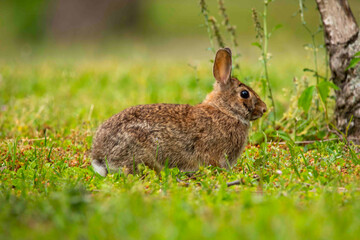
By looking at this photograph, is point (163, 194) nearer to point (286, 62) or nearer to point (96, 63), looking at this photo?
point (286, 62)

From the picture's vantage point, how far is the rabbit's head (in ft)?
17.6

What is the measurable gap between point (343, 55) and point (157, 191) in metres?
2.89

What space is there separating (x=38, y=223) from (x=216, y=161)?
2.50 m

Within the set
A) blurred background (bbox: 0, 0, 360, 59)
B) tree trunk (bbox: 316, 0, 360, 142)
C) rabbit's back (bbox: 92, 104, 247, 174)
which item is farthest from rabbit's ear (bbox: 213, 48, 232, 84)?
blurred background (bbox: 0, 0, 360, 59)

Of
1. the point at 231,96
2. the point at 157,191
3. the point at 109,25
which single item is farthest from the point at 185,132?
the point at 109,25

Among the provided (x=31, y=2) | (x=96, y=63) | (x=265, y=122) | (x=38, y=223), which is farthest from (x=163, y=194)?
(x=31, y=2)

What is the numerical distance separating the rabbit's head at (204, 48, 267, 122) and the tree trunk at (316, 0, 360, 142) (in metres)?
0.96

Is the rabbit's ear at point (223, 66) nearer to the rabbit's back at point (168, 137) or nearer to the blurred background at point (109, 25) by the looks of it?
the rabbit's back at point (168, 137)

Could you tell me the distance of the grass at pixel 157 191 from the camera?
2723 millimetres

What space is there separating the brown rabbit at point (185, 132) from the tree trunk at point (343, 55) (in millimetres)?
991

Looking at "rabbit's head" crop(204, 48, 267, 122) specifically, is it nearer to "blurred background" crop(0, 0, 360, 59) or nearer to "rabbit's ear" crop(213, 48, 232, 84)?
"rabbit's ear" crop(213, 48, 232, 84)

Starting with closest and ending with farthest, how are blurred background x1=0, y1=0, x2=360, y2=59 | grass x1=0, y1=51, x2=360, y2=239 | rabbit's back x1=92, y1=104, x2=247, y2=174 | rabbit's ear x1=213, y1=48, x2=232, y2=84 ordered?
grass x1=0, y1=51, x2=360, y2=239 < rabbit's back x1=92, y1=104, x2=247, y2=174 < rabbit's ear x1=213, y1=48, x2=232, y2=84 < blurred background x1=0, y1=0, x2=360, y2=59

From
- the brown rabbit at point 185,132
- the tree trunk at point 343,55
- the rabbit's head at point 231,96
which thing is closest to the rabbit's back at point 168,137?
the brown rabbit at point 185,132

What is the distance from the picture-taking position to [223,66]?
5.44 meters
